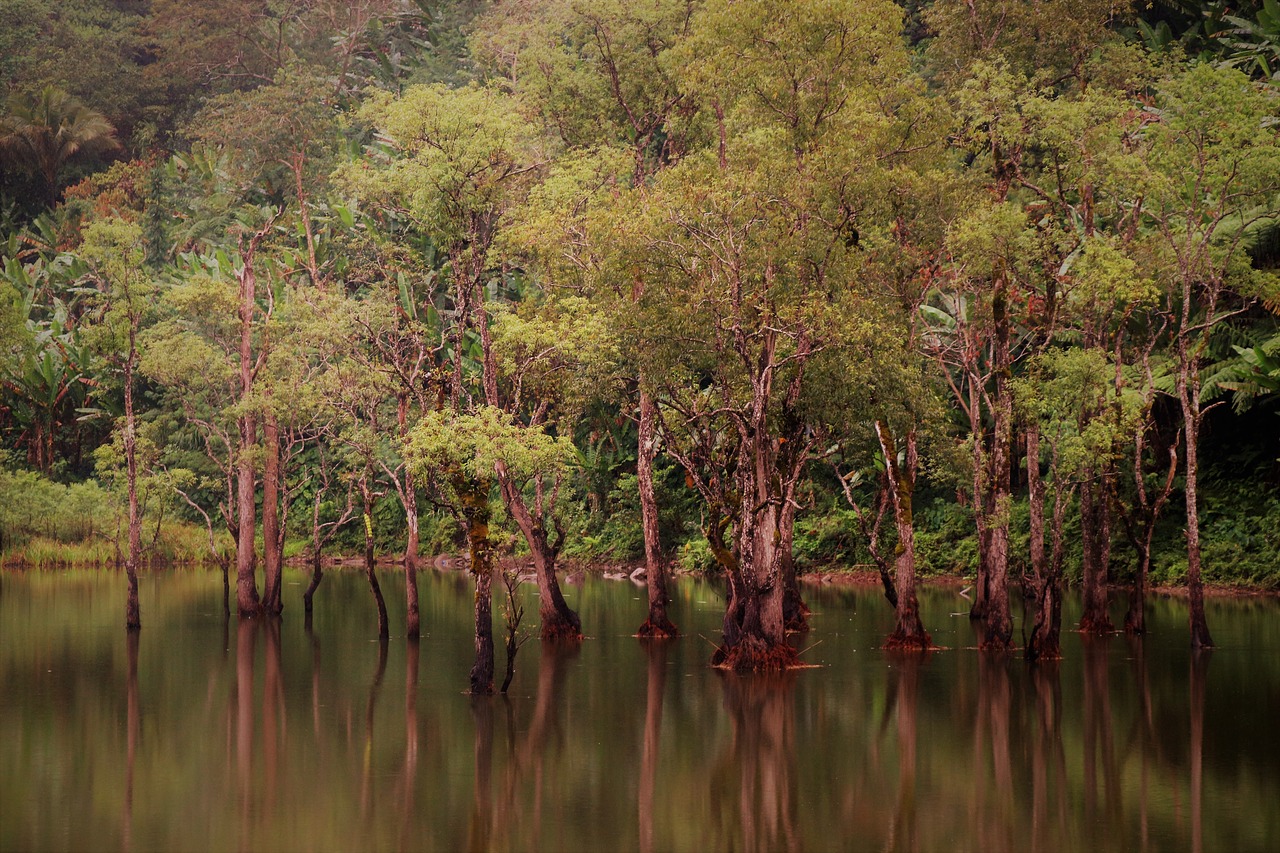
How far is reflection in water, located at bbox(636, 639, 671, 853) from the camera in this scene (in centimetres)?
1609

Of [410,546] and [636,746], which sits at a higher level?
[410,546]

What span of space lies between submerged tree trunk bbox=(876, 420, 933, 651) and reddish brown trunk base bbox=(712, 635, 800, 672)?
10.1 ft

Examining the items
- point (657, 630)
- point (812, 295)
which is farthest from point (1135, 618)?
point (812, 295)

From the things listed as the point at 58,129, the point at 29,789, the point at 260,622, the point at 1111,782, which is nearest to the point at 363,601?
the point at 260,622

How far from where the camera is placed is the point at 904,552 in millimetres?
29344

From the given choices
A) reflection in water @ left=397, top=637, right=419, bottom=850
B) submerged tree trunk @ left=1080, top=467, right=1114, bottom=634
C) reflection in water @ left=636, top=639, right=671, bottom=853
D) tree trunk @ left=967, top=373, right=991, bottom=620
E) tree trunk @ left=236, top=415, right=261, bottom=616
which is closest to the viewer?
reflection in water @ left=397, top=637, right=419, bottom=850

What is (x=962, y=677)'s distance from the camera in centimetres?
2647

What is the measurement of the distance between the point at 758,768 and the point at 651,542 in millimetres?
14037

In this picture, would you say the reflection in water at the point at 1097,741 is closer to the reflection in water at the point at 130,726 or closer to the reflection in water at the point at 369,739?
the reflection in water at the point at 369,739

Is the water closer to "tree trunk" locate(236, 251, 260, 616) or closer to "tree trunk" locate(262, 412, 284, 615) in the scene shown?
"tree trunk" locate(236, 251, 260, 616)

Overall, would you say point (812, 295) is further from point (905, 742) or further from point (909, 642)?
point (905, 742)

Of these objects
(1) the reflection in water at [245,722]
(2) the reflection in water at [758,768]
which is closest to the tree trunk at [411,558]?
(1) the reflection in water at [245,722]

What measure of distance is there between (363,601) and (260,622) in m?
7.00

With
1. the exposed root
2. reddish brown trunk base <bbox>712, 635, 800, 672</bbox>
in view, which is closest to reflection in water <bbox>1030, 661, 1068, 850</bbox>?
reddish brown trunk base <bbox>712, 635, 800, 672</bbox>
